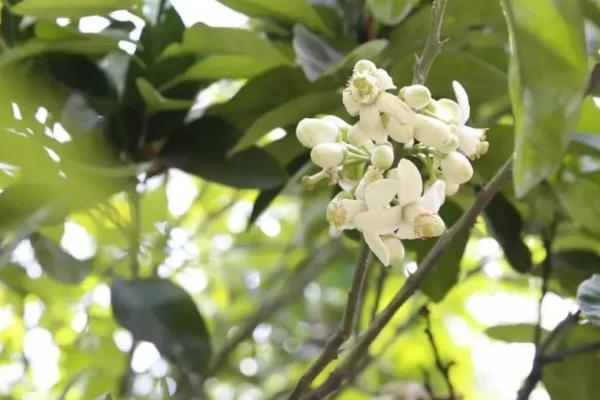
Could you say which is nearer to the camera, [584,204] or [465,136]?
[465,136]

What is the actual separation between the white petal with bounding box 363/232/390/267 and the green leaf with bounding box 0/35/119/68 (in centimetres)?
28

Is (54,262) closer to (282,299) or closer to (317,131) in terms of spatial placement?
(282,299)

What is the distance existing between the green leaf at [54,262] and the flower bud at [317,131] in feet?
1.15

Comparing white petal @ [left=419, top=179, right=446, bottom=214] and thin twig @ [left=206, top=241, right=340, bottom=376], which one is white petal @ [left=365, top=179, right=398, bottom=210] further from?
thin twig @ [left=206, top=241, right=340, bottom=376]

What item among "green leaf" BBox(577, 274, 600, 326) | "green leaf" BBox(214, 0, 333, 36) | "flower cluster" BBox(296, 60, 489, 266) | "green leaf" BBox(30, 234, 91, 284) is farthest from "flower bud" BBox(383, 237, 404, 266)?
"green leaf" BBox(30, 234, 91, 284)

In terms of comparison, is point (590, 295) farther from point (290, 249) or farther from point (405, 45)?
point (290, 249)

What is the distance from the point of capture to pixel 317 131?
0.46 metres

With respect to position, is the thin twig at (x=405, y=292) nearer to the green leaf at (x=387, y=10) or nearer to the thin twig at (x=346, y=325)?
the thin twig at (x=346, y=325)

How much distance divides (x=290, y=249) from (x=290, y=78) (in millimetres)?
428

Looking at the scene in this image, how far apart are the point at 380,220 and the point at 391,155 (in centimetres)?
3

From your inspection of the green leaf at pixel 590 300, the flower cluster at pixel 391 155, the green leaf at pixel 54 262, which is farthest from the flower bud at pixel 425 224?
the green leaf at pixel 54 262

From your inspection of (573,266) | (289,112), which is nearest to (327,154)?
(289,112)

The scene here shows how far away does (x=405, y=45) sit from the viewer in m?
0.67

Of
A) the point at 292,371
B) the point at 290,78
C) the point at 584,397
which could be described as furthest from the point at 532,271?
the point at 292,371
